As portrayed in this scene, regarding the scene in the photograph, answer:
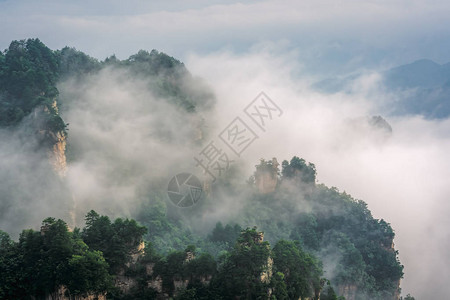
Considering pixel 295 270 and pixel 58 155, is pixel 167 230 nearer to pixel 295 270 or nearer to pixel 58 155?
pixel 58 155

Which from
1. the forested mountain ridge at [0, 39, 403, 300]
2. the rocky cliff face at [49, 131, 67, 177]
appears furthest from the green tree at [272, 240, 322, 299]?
the rocky cliff face at [49, 131, 67, 177]

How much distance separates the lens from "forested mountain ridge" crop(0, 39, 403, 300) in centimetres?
3362

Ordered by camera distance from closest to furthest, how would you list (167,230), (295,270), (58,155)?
1. (295,270)
2. (58,155)
3. (167,230)

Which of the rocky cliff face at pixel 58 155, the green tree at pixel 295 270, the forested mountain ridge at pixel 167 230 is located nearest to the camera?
the forested mountain ridge at pixel 167 230

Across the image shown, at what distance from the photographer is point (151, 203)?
5575 cm

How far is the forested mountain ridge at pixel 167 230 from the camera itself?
33.6m

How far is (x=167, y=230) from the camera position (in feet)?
179

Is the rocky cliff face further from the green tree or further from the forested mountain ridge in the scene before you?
the green tree

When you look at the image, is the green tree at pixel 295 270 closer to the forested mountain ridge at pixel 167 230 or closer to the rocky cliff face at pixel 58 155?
the forested mountain ridge at pixel 167 230

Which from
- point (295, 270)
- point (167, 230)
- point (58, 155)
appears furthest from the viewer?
point (167, 230)

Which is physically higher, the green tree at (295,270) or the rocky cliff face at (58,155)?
the green tree at (295,270)

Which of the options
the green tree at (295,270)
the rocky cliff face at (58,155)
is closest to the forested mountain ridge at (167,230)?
the green tree at (295,270)

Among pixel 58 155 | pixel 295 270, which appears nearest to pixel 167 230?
pixel 58 155

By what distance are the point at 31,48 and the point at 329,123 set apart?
254ft
